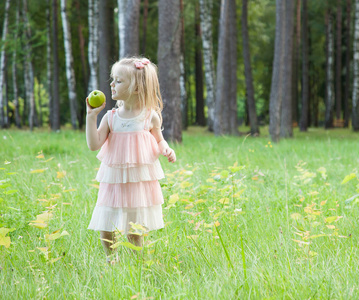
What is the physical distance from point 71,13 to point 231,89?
11444mm

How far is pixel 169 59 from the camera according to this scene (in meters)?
9.29

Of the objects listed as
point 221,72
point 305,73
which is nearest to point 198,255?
point 221,72

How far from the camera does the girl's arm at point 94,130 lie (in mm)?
2672

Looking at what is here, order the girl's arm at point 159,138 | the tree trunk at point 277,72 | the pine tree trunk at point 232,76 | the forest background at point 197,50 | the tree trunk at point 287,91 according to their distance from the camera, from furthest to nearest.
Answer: the pine tree trunk at point 232,76 → the tree trunk at point 287,91 → the tree trunk at point 277,72 → the forest background at point 197,50 → the girl's arm at point 159,138

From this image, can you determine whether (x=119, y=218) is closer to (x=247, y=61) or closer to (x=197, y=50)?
(x=247, y=61)

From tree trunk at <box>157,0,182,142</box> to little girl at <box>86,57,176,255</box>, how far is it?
637cm

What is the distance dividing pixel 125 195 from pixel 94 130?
48 centimetres

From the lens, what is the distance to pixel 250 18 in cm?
2280

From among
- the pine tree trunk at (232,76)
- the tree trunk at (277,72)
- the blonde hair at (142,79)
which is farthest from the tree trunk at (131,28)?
the blonde hair at (142,79)

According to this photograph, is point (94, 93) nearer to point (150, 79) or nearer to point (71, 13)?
point (150, 79)

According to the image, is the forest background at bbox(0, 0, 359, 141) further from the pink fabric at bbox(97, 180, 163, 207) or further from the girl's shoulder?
the pink fabric at bbox(97, 180, 163, 207)

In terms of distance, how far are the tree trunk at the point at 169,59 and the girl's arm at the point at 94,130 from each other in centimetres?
644

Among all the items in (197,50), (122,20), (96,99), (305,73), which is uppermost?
(197,50)

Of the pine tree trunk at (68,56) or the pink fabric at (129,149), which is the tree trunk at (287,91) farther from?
the pink fabric at (129,149)
